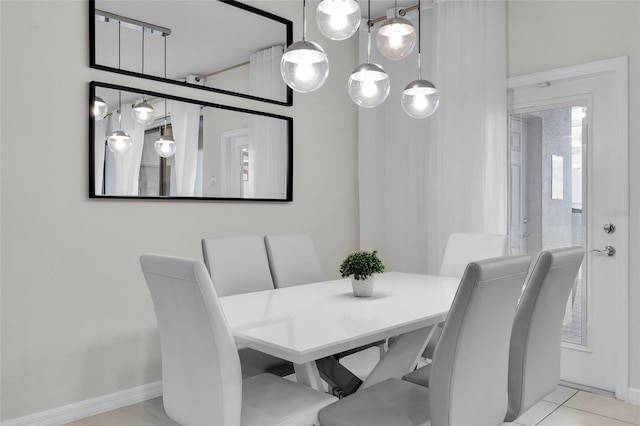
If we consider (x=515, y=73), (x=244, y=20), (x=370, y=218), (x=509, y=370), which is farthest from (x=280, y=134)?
(x=509, y=370)

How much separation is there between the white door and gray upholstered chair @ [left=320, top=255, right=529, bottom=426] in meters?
1.81

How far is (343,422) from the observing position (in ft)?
5.40

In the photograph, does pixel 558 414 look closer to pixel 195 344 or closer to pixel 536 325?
pixel 536 325

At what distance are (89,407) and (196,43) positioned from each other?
2307 mm

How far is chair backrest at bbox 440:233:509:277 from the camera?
9.92ft

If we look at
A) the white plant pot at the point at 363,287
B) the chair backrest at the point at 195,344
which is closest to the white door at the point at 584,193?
the white plant pot at the point at 363,287

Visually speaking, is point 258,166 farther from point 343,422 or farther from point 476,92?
point 343,422

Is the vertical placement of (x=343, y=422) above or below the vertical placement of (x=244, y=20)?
below

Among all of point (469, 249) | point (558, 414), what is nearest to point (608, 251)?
point (469, 249)

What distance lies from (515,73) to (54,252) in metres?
3.18

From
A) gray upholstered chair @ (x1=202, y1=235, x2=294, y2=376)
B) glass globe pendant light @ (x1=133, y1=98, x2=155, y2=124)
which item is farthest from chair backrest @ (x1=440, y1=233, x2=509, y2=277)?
glass globe pendant light @ (x1=133, y1=98, x2=155, y2=124)

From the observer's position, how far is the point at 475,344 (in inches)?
60.7

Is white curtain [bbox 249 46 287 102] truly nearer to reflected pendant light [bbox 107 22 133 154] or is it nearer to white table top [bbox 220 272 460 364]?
reflected pendant light [bbox 107 22 133 154]

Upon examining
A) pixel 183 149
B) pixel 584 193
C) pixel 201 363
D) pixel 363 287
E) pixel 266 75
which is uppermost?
pixel 266 75
